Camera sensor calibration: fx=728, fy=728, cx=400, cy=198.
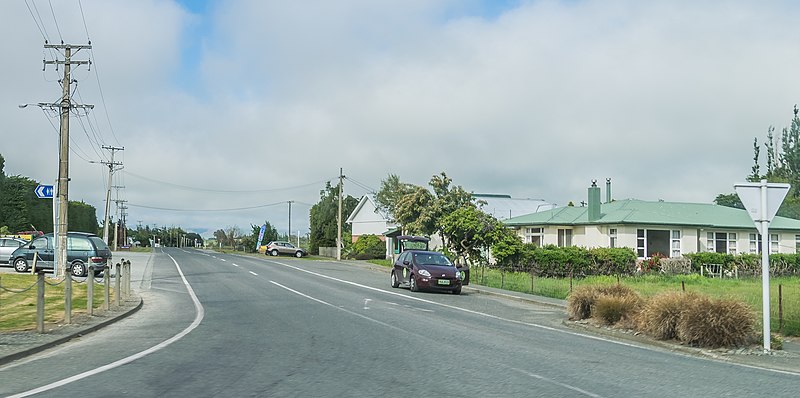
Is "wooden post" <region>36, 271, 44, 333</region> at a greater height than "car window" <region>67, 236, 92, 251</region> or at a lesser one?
lesser

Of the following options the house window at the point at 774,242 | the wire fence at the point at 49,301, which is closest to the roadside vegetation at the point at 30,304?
the wire fence at the point at 49,301

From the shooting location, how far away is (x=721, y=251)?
149ft

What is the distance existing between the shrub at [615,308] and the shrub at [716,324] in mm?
2345

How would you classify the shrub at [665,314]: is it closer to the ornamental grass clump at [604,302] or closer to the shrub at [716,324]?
the shrub at [716,324]

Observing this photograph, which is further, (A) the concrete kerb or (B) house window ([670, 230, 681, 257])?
(B) house window ([670, 230, 681, 257])

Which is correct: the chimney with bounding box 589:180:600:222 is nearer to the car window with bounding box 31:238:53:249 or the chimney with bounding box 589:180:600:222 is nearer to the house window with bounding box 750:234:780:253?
the house window with bounding box 750:234:780:253

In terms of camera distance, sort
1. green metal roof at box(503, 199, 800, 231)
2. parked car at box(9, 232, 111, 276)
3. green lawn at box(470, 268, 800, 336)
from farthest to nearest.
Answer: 1. green metal roof at box(503, 199, 800, 231)
2. parked car at box(9, 232, 111, 276)
3. green lawn at box(470, 268, 800, 336)

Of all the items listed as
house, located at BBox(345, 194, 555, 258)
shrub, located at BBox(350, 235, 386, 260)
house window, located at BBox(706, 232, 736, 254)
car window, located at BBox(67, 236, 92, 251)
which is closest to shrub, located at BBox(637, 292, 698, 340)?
car window, located at BBox(67, 236, 92, 251)

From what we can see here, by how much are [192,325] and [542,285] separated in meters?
18.3

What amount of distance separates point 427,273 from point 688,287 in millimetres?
11500

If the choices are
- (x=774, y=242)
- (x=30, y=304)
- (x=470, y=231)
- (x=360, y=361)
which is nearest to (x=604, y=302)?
(x=360, y=361)

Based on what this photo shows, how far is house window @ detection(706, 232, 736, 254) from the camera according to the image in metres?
45.2

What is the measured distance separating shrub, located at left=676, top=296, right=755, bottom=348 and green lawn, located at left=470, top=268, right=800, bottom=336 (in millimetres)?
2430

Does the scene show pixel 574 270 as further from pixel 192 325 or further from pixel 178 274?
pixel 192 325
